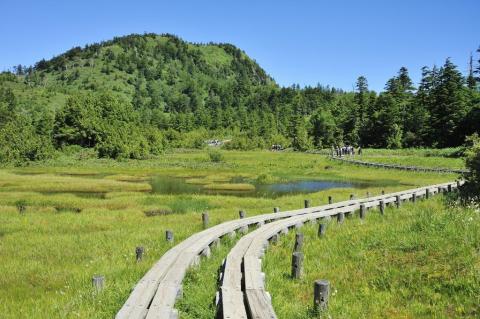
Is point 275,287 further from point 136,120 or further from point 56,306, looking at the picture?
point 136,120

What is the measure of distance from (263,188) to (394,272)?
40737 mm

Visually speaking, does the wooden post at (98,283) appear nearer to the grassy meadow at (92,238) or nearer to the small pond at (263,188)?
the grassy meadow at (92,238)

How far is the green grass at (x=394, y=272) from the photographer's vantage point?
29.9 ft

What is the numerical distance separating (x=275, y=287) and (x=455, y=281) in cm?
415

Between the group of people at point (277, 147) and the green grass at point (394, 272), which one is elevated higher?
the group of people at point (277, 147)

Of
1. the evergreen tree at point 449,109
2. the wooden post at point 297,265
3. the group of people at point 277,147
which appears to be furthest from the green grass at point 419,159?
the group of people at point 277,147

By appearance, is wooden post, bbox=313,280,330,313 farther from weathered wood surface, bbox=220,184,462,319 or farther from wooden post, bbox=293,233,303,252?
wooden post, bbox=293,233,303,252

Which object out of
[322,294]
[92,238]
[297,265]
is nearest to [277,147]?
[92,238]

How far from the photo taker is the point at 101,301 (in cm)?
1038

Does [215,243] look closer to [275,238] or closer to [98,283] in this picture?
[275,238]

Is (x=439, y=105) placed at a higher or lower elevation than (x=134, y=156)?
higher

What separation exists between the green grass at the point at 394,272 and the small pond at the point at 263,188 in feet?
97.0

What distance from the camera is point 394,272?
10938 mm

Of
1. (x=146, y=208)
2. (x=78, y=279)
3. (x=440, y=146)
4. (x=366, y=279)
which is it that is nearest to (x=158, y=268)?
(x=78, y=279)
